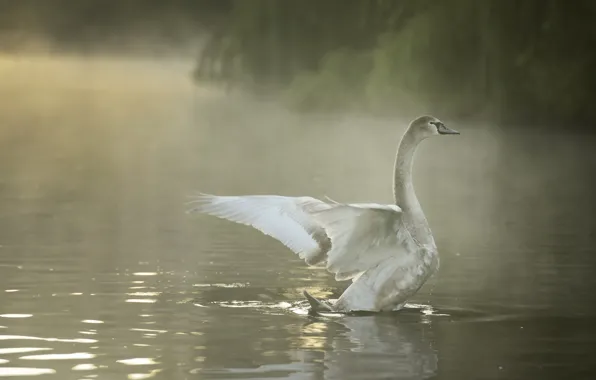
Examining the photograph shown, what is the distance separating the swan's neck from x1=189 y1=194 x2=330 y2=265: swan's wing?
0.46 metres

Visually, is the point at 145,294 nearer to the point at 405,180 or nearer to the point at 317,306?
the point at 317,306

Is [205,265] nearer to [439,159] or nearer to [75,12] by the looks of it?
[439,159]

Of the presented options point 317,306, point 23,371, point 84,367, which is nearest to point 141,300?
point 317,306

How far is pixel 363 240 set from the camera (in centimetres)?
774

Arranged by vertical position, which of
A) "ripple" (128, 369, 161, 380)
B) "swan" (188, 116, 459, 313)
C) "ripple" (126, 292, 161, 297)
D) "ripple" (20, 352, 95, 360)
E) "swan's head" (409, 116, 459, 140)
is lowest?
"ripple" (128, 369, 161, 380)

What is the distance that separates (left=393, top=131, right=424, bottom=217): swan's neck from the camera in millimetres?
7926

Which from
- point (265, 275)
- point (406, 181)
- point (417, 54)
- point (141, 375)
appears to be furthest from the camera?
point (417, 54)

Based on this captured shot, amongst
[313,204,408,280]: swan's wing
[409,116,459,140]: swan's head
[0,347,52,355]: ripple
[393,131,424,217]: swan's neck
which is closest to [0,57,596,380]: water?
[0,347,52,355]: ripple

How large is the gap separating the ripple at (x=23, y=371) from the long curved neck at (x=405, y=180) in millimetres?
2499

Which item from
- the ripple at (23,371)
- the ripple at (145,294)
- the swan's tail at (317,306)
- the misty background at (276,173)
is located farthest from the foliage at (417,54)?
the ripple at (23,371)

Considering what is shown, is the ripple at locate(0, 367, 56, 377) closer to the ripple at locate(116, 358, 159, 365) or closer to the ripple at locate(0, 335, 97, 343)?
the ripple at locate(116, 358, 159, 365)

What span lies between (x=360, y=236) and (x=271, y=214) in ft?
1.59

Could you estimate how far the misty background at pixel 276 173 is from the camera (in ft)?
22.5

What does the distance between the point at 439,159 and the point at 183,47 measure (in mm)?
14433
